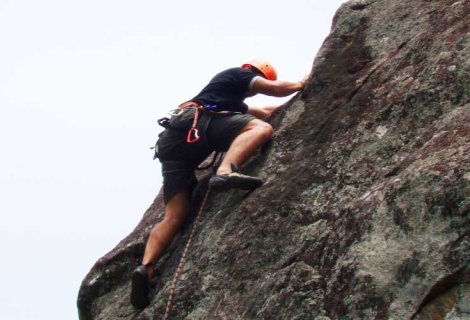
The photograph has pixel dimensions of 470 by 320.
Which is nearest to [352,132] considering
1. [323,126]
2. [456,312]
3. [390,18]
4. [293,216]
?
[323,126]

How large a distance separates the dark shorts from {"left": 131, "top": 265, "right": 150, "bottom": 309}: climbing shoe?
1203 mm

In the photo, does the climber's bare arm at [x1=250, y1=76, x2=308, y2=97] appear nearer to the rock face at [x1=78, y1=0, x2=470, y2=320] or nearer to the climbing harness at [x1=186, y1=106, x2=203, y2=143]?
the rock face at [x1=78, y1=0, x2=470, y2=320]

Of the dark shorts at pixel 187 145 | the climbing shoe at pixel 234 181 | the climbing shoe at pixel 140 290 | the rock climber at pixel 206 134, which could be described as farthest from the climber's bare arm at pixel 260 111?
the climbing shoe at pixel 140 290

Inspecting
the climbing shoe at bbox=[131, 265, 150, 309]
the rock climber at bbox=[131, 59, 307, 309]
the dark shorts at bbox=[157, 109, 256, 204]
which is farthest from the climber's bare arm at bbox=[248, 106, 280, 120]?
the climbing shoe at bbox=[131, 265, 150, 309]

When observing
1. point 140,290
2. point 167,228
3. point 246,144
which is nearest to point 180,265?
point 140,290

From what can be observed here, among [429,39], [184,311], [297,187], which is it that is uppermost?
[429,39]

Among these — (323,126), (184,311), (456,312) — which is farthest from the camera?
(323,126)

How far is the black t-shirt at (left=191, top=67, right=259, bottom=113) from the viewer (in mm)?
9070

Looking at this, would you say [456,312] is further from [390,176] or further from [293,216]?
[293,216]

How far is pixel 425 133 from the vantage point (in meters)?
6.57

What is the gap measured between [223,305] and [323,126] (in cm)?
228

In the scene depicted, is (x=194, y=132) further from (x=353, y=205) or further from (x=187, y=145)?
(x=353, y=205)

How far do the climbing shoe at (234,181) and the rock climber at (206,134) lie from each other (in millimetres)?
382

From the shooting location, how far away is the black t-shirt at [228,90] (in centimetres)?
907
